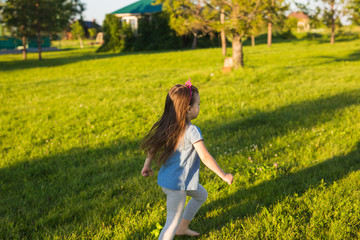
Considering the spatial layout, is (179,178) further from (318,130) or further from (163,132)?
(318,130)

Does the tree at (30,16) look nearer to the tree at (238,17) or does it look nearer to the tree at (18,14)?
the tree at (18,14)

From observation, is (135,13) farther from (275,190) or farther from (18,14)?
(275,190)

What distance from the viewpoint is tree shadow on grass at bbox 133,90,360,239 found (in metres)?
3.69

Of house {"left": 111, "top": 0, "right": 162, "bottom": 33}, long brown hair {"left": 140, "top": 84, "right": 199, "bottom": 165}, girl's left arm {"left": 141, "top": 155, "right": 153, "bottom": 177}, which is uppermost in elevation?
house {"left": 111, "top": 0, "right": 162, "bottom": 33}

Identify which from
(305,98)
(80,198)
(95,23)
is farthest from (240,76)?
(95,23)

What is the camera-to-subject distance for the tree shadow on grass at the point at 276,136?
12.1ft

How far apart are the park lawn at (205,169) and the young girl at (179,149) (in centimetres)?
62

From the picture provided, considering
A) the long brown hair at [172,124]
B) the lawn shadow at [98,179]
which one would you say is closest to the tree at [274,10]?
the lawn shadow at [98,179]

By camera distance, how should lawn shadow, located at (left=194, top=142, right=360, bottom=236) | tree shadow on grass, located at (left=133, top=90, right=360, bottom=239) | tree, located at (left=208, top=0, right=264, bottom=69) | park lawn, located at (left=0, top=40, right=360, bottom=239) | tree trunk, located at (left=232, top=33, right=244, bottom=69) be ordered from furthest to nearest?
tree trunk, located at (left=232, top=33, right=244, bottom=69) → tree, located at (left=208, top=0, right=264, bottom=69) → tree shadow on grass, located at (left=133, top=90, right=360, bottom=239) → lawn shadow, located at (left=194, top=142, right=360, bottom=236) → park lawn, located at (left=0, top=40, right=360, bottom=239)

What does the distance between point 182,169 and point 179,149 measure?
176 mm

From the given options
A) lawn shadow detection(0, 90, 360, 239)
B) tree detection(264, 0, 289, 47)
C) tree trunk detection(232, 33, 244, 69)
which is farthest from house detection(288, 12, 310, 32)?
lawn shadow detection(0, 90, 360, 239)

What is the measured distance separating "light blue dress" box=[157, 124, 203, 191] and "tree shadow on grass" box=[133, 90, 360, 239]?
872mm

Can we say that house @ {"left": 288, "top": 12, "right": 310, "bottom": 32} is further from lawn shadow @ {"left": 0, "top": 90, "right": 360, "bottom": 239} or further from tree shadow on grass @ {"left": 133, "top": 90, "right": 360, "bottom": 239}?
lawn shadow @ {"left": 0, "top": 90, "right": 360, "bottom": 239}

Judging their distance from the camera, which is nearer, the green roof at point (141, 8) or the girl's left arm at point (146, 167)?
the girl's left arm at point (146, 167)
